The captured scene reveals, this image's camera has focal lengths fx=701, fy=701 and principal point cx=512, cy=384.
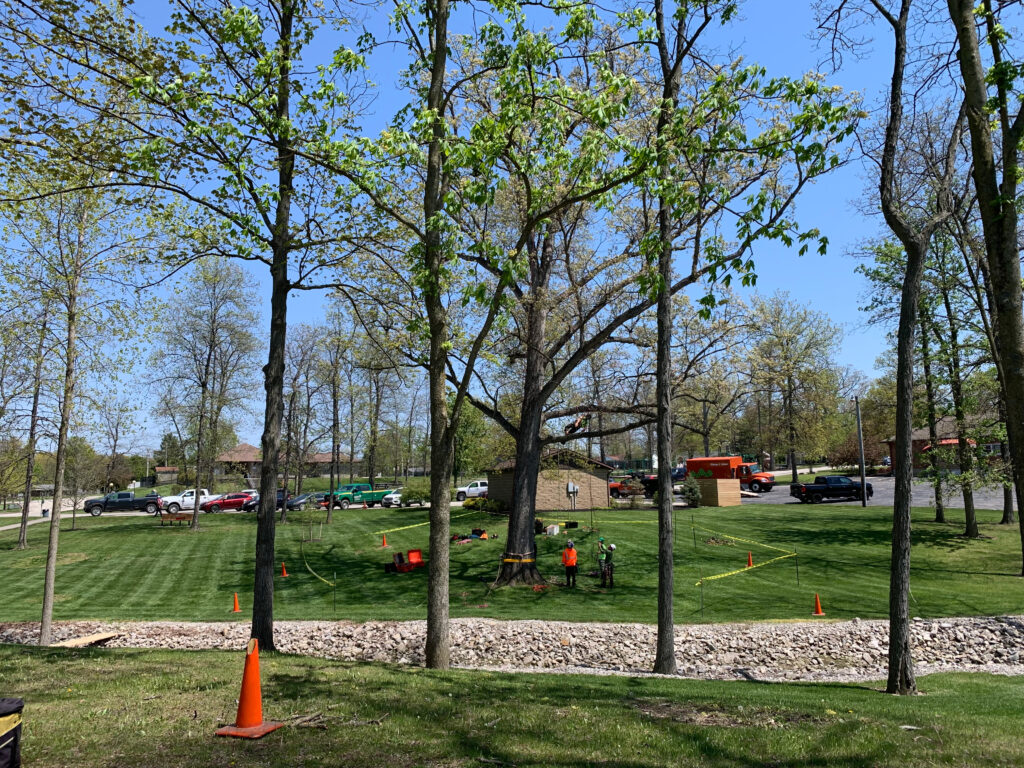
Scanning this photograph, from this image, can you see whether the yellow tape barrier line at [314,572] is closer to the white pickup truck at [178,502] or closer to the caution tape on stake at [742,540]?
the caution tape on stake at [742,540]

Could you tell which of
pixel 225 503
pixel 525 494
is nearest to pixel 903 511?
pixel 525 494

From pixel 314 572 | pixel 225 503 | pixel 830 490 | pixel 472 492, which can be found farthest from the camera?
pixel 472 492

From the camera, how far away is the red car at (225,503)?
4678 centimetres

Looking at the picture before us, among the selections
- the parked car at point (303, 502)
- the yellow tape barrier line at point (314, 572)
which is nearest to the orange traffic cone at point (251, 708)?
the yellow tape barrier line at point (314, 572)

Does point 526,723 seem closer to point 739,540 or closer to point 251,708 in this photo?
point 251,708

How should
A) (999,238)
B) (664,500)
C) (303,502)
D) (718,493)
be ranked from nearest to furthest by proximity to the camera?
(999,238), (664,500), (718,493), (303,502)

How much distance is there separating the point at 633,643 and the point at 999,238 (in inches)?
449

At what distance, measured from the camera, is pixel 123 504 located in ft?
153

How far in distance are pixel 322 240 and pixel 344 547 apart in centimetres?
2045

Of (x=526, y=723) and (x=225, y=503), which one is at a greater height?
(x=526, y=723)

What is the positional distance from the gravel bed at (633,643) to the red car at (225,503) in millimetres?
30793

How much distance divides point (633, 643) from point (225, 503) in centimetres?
3950

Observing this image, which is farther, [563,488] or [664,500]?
[563,488]

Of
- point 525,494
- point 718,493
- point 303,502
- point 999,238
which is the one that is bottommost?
point 303,502
